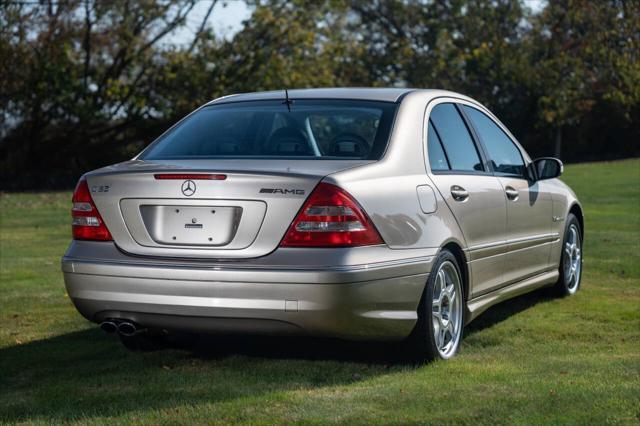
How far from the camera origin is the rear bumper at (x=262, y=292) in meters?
5.75

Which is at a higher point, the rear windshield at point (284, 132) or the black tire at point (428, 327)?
the rear windshield at point (284, 132)

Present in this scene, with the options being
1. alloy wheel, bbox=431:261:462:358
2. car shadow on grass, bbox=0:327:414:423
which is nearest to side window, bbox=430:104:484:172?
alloy wheel, bbox=431:261:462:358

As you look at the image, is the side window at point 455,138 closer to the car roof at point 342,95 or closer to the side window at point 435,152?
the side window at point 435,152

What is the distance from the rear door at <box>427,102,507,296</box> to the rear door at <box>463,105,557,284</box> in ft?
0.57

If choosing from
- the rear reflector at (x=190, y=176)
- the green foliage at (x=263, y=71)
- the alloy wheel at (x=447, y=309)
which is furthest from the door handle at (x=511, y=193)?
the green foliage at (x=263, y=71)

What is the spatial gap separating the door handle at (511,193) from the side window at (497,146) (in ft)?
0.42

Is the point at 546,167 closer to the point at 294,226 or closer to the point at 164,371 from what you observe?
the point at 294,226

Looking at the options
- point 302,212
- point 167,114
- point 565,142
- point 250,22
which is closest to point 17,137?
point 167,114

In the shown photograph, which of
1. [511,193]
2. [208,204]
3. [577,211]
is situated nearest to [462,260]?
[511,193]

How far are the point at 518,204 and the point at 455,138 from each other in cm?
90

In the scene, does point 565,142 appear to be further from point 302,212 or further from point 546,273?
point 302,212

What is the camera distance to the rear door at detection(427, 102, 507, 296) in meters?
6.85

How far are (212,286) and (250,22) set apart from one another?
29.7 m

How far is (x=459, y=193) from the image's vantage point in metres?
6.88
